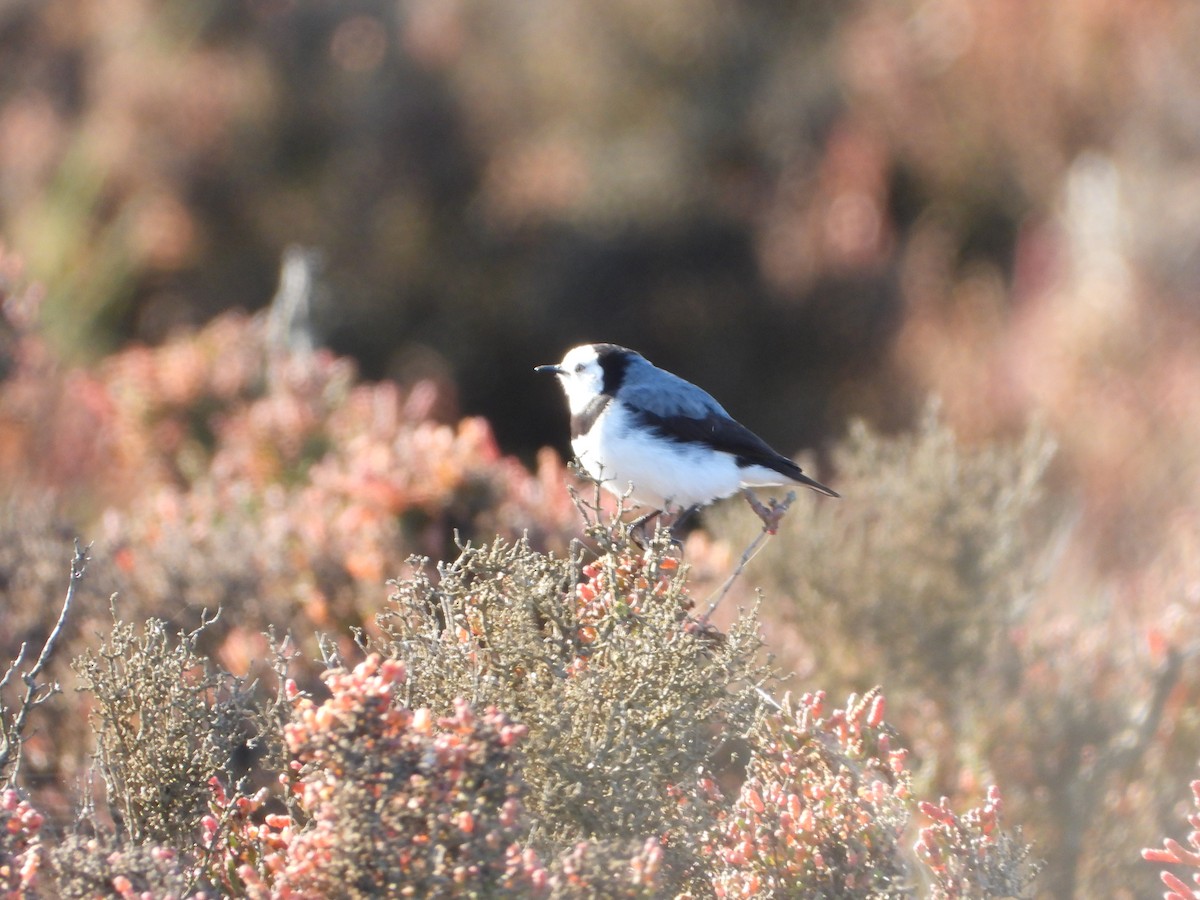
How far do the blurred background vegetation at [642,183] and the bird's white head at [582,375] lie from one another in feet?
21.0

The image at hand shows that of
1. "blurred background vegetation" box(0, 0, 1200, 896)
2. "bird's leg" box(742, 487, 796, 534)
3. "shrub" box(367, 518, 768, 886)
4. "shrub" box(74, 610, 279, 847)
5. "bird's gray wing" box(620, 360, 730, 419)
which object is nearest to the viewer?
"shrub" box(367, 518, 768, 886)

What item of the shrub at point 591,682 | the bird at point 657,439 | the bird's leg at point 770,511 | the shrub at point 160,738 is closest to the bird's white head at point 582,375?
the bird at point 657,439

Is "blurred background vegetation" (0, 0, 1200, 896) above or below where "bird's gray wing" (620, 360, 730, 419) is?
above

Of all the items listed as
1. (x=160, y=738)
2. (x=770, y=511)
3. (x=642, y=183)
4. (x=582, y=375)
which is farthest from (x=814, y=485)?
(x=642, y=183)

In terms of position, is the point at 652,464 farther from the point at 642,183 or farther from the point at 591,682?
the point at 642,183

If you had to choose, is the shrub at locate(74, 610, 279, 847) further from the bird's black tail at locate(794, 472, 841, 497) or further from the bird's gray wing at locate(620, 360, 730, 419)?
the bird's black tail at locate(794, 472, 841, 497)

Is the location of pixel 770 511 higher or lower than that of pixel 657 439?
lower

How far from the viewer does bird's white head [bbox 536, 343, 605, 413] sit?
4.58m

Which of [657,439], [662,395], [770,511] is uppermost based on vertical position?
[662,395]

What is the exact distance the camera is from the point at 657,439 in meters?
4.31

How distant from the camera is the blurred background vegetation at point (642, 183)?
11.4m

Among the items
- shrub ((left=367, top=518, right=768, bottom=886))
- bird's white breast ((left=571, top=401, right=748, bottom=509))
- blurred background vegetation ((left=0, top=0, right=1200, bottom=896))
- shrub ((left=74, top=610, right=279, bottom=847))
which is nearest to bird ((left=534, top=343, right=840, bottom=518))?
bird's white breast ((left=571, top=401, right=748, bottom=509))

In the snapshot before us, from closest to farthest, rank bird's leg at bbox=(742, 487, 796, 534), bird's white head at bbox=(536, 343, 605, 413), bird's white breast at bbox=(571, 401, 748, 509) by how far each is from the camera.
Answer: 1. bird's leg at bbox=(742, 487, 796, 534)
2. bird's white breast at bbox=(571, 401, 748, 509)
3. bird's white head at bbox=(536, 343, 605, 413)

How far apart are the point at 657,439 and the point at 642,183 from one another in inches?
416
